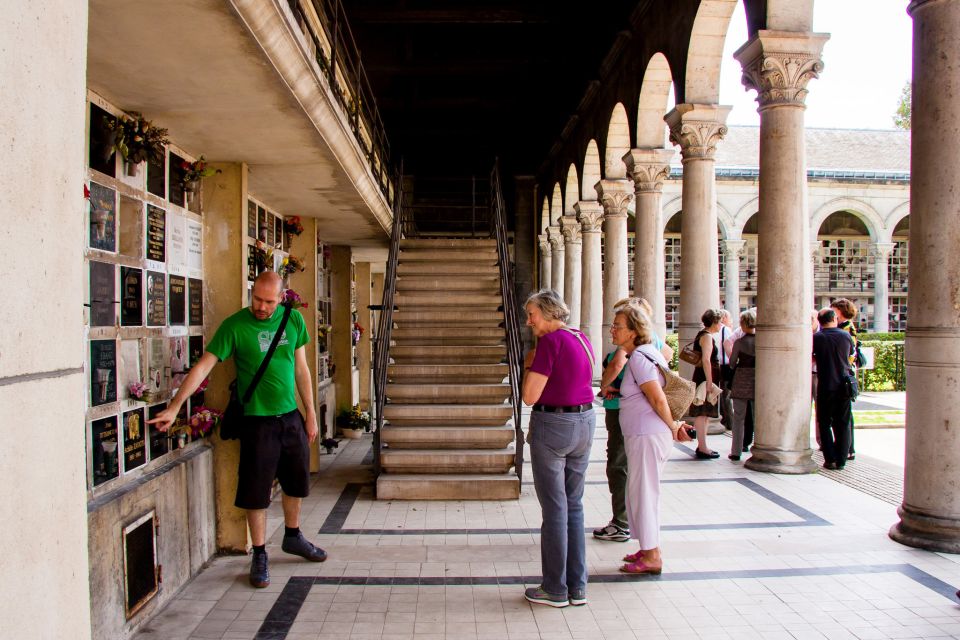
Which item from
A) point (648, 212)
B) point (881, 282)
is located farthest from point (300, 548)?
point (881, 282)

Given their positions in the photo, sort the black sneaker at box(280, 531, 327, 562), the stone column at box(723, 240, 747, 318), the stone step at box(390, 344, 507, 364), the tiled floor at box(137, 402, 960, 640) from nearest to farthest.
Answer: the tiled floor at box(137, 402, 960, 640)
the black sneaker at box(280, 531, 327, 562)
the stone step at box(390, 344, 507, 364)
the stone column at box(723, 240, 747, 318)

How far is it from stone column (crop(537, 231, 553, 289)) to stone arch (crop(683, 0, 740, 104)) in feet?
38.8

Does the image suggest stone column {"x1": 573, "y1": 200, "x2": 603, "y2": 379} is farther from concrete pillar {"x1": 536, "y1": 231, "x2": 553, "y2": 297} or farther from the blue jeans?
the blue jeans

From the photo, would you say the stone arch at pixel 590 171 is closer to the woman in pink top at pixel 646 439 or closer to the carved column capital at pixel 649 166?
the carved column capital at pixel 649 166

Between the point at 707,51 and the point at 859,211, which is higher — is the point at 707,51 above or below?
A: below

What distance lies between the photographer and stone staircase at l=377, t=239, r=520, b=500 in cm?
631

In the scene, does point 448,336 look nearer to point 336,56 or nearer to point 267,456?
point 336,56

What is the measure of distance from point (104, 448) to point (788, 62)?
6.67 m

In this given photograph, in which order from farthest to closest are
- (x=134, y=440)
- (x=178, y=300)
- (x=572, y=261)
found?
1. (x=572, y=261)
2. (x=178, y=300)
3. (x=134, y=440)

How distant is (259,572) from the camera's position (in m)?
4.22

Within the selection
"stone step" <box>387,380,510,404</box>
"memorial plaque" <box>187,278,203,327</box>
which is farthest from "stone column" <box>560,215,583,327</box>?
"memorial plaque" <box>187,278,203,327</box>

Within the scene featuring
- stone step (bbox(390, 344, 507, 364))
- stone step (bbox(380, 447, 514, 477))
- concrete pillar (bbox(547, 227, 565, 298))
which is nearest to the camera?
stone step (bbox(380, 447, 514, 477))

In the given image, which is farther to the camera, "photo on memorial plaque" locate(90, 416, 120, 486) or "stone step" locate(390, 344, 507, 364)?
"stone step" locate(390, 344, 507, 364)

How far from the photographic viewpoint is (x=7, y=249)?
145cm
